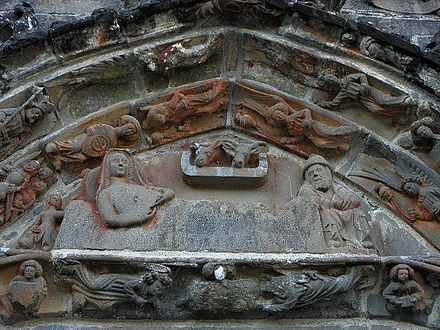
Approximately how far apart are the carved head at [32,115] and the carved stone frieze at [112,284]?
1.36m

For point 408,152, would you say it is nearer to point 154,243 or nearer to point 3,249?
point 154,243

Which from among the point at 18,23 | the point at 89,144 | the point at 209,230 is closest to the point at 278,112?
the point at 209,230

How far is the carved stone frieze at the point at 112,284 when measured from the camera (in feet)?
16.7

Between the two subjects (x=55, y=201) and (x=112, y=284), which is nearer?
(x=112, y=284)

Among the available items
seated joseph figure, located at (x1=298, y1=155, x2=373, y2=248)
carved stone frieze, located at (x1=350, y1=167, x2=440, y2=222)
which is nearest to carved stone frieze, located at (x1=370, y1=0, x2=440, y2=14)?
carved stone frieze, located at (x1=350, y1=167, x2=440, y2=222)

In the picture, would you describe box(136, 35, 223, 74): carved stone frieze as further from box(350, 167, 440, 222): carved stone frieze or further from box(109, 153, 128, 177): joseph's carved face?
box(350, 167, 440, 222): carved stone frieze

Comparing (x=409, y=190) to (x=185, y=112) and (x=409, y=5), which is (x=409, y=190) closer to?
(x=185, y=112)

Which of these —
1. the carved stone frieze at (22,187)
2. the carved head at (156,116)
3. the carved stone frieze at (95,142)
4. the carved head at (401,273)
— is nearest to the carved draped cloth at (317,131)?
the carved head at (156,116)

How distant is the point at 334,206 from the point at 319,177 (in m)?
0.30

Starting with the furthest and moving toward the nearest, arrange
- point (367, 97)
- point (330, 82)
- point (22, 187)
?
point (330, 82)
point (367, 97)
point (22, 187)

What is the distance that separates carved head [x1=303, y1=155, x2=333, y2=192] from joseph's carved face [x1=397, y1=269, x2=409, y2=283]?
0.98m

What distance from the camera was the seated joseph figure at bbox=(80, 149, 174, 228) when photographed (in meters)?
5.47

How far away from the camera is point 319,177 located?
19.6 ft

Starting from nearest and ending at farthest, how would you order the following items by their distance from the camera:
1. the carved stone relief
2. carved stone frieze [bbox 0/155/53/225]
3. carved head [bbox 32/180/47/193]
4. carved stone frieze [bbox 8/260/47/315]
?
carved stone frieze [bbox 8/260/47/315]
carved stone frieze [bbox 0/155/53/225]
carved head [bbox 32/180/47/193]
the carved stone relief
